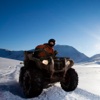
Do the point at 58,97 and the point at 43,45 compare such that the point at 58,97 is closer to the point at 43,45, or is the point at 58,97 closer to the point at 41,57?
the point at 41,57

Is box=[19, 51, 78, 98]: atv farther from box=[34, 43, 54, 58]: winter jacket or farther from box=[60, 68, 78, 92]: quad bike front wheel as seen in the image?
box=[34, 43, 54, 58]: winter jacket

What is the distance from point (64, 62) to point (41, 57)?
82 centimetres

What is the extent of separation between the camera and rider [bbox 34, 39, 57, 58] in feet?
22.6

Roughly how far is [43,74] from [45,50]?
35.5 inches

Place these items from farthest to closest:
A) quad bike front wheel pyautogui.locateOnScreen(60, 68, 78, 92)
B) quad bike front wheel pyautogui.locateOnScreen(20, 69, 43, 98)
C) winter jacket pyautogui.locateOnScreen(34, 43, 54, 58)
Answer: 1. quad bike front wheel pyautogui.locateOnScreen(60, 68, 78, 92)
2. winter jacket pyautogui.locateOnScreen(34, 43, 54, 58)
3. quad bike front wheel pyautogui.locateOnScreen(20, 69, 43, 98)

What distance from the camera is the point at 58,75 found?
6754mm

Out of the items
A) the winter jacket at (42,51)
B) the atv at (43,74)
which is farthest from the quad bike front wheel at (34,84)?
the winter jacket at (42,51)

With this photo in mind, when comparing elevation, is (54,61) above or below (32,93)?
above

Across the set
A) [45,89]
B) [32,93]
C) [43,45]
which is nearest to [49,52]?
[43,45]

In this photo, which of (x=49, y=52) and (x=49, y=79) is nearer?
(x=49, y=79)

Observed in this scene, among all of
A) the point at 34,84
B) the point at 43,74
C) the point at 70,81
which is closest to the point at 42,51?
the point at 43,74

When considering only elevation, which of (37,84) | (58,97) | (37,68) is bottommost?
(58,97)

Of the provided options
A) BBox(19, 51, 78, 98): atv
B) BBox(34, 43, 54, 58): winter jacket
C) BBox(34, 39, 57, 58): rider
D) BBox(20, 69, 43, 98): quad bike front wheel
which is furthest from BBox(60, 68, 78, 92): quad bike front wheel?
BBox(20, 69, 43, 98): quad bike front wheel

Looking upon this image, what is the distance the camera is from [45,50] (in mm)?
6918
